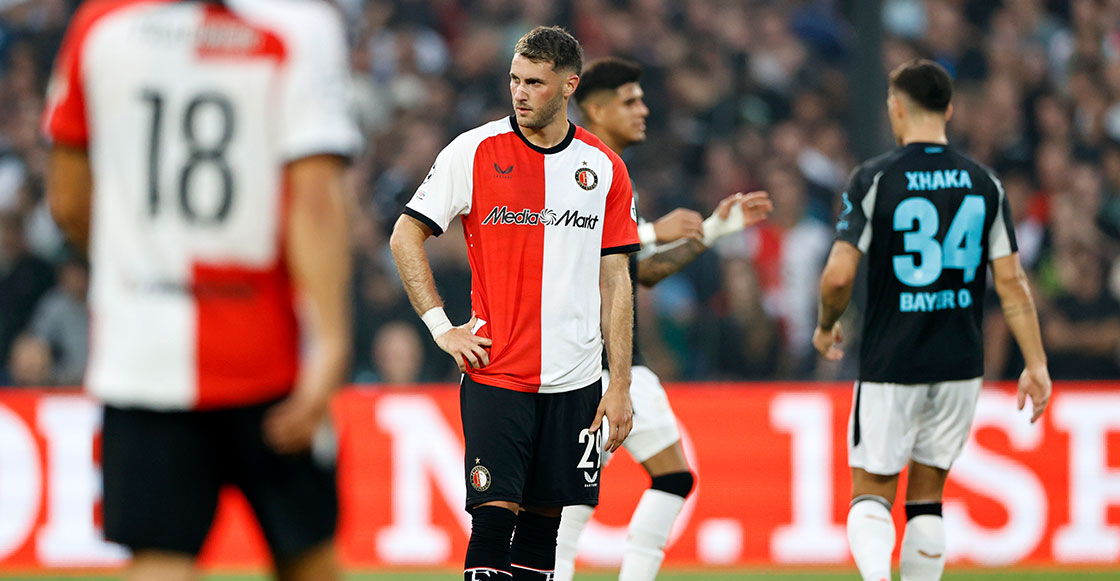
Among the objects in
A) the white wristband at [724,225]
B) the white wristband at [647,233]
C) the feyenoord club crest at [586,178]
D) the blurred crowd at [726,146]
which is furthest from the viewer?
the blurred crowd at [726,146]

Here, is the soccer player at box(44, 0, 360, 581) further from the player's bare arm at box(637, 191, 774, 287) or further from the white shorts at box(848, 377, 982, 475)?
the white shorts at box(848, 377, 982, 475)

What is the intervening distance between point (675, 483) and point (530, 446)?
4.41ft

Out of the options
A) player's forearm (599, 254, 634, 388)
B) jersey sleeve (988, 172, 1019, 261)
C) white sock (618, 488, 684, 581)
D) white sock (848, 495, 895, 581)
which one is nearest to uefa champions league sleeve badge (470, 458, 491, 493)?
player's forearm (599, 254, 634, 388)

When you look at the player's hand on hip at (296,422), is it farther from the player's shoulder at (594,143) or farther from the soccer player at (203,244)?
the player's shoulder at (594,143)

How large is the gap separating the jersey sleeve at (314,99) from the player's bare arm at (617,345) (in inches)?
88.6

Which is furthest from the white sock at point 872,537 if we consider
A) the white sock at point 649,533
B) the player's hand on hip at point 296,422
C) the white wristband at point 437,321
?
the player's hand on hip at point 296,422

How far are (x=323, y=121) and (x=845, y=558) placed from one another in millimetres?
6610

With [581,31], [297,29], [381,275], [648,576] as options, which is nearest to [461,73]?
[581,31]

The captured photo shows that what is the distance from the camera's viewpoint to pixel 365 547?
890 cm

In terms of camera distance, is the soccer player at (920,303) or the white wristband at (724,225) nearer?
the soccer player at (920,303)

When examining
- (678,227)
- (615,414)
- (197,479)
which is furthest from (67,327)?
(197,479)

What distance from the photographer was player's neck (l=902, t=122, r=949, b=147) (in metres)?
5.98

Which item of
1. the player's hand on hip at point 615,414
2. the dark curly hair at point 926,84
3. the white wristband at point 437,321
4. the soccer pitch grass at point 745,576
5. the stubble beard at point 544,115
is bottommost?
the soccer pitch grass at point 745,576

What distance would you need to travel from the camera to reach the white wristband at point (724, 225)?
6.30m
